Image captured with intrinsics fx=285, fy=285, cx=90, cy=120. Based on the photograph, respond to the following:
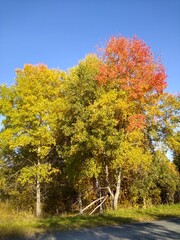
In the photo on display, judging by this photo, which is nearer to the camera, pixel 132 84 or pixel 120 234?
pixel 120 234

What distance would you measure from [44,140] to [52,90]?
474cm

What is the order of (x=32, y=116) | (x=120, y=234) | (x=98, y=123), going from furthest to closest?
(x=32, y=116) → (x=98, y=123) → (x=120, y=234)

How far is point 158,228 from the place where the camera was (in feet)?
35.7

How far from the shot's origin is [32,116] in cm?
2244

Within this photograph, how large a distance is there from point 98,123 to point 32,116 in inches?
241

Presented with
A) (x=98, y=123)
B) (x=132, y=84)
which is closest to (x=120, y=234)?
(x=98, y=123)

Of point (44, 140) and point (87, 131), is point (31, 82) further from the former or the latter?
point (87, 131)

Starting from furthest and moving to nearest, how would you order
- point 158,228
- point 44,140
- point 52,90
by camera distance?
point 52,90
point 44,140
point 158,228

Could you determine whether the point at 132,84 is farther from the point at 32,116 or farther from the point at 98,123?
the point at 32,116

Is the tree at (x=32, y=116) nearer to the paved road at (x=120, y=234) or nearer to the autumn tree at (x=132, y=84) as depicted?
the autumn tree at (x=132, y=84)

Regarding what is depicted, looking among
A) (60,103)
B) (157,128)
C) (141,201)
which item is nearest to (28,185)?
(60,103)

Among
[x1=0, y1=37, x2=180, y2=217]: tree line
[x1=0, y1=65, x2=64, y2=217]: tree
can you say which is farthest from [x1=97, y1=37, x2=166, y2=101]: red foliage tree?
[x1=0, y1=65, x2=64, y2=217]: tree

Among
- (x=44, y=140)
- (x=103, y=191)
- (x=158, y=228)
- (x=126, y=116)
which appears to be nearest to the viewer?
(x=158, y=228)

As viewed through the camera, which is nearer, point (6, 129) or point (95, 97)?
point (95, 97)
